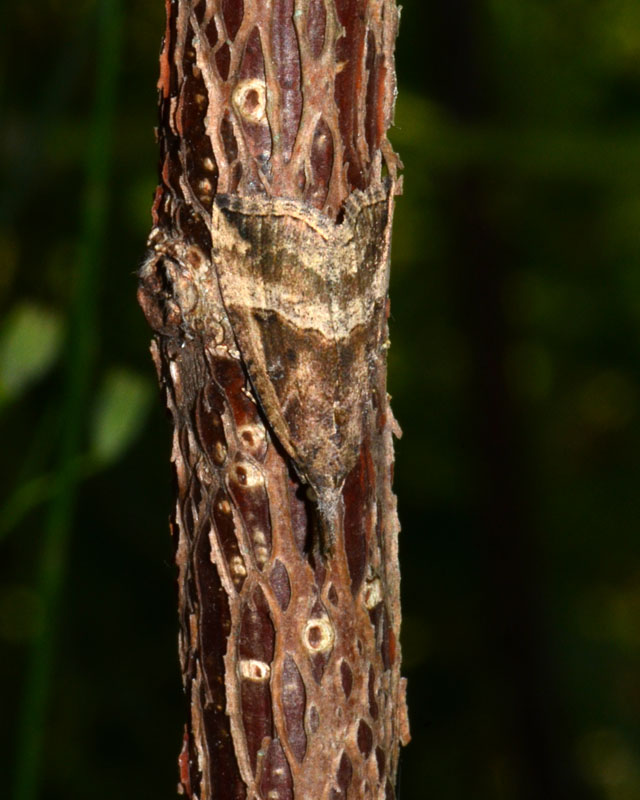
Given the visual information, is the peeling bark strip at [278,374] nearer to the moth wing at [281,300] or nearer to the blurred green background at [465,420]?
the moth wing at [281,300]

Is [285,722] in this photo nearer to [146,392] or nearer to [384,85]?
[384,85]

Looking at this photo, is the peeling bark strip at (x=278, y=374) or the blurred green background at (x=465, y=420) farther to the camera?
the blurred green background at (x=465, y=420)

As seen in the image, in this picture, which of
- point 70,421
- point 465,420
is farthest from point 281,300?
point 465,420

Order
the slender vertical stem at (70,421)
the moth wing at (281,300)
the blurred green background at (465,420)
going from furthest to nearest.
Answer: the blurred green background at (465,420) < the slender vertical stem at (70,421) < the moth wing at (281,300)

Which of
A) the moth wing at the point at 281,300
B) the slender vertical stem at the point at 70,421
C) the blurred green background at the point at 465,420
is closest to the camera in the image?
the moth wing at the point at 281,300

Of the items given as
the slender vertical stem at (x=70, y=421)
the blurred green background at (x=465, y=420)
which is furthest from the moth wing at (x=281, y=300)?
the blurred green background at (x=465, y=420)

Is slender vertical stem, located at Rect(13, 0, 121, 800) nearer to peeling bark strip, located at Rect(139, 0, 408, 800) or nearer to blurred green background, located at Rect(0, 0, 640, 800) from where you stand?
peeling bark strip, located at Rect(139, 0, 408, 800)
